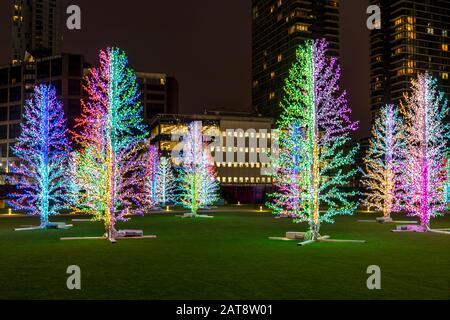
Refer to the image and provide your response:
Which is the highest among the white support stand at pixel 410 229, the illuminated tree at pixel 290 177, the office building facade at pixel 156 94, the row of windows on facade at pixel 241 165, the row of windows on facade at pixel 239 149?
the office building facade at pixel 156 94

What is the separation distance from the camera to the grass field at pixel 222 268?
11.6 meters

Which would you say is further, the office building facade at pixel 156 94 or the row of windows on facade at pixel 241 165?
the office building facade at pixel 156 94

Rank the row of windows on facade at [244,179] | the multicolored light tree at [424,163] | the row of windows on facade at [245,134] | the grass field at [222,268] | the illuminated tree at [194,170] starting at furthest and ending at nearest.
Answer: the row of windows on facade at [245,134]
the row of windows on facade at [244,179]
the illuminated tree at [194,170]
the multicolored light tree at [424,163]
the grass field at [222,268]

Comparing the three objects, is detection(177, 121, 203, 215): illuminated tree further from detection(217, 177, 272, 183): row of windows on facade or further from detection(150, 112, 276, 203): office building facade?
detection(217, 177, 272, 183): row of windows on facade

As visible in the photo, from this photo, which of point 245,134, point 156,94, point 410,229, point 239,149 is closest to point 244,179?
point 239,149

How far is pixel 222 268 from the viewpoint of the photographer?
50.5ft

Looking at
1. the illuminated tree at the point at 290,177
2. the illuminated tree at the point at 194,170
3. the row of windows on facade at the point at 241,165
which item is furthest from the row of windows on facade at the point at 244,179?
the illuminated tree at the point at 290,177

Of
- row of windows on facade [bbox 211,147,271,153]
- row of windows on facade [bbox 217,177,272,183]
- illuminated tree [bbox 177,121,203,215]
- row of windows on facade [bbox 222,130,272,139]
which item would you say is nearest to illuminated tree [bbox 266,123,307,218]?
illuminated tree [bbox 177,121,203,215]

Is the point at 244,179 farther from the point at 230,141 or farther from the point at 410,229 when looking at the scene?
the point at 410,229

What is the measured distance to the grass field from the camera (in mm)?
11648

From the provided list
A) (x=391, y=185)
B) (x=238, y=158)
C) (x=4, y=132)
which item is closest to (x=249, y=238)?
(x=391, y=185)

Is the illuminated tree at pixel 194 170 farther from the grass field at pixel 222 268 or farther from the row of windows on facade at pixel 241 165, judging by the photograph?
the row of windows on facade at pixel 241 165
